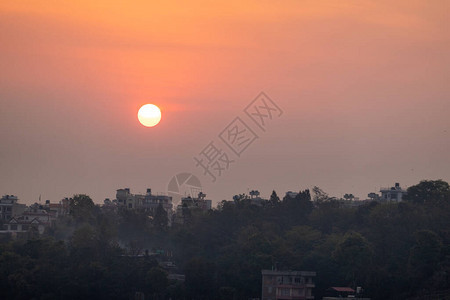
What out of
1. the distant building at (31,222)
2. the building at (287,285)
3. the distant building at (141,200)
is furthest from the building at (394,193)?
the building at (287,285)

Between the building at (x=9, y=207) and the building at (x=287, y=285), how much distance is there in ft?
200

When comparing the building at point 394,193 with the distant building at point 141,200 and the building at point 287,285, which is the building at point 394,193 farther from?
the building at point 287,285

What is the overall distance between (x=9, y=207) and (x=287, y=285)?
63991 millimetres

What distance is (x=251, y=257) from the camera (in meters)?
62.7

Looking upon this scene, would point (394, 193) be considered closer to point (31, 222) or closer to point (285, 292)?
point (31, 222)

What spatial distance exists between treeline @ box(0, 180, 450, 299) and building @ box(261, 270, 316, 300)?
943 millimetres

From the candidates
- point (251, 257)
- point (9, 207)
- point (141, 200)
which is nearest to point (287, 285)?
point (251, 257)

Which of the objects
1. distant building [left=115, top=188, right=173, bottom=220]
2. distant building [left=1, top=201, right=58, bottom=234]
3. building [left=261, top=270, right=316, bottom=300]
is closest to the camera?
building [left=261, top=270, right=316, bottom=300]

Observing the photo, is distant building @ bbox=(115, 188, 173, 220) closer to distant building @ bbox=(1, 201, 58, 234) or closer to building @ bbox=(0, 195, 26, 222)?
distant building @ bbox=(1, 201, 58, 234)

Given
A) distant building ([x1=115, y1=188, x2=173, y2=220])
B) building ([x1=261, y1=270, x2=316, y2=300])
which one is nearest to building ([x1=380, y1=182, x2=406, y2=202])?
distant building ([x1=115, y1=188, x2=173, y2=220])

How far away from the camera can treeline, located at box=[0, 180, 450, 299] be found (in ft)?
→ 193

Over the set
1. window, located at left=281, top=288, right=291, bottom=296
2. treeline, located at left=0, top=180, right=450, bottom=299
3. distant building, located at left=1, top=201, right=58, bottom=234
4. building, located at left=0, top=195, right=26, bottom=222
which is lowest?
window, located at left=281, top=288, right=291, bottom=296

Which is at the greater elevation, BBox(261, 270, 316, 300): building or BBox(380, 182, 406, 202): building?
BBox(380, 182, 406, 202): building

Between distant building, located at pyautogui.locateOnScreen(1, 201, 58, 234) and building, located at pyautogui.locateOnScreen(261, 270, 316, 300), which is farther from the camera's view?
distant building, located at pyautogui.locateOnScreen(1, 201, 58, 234)
